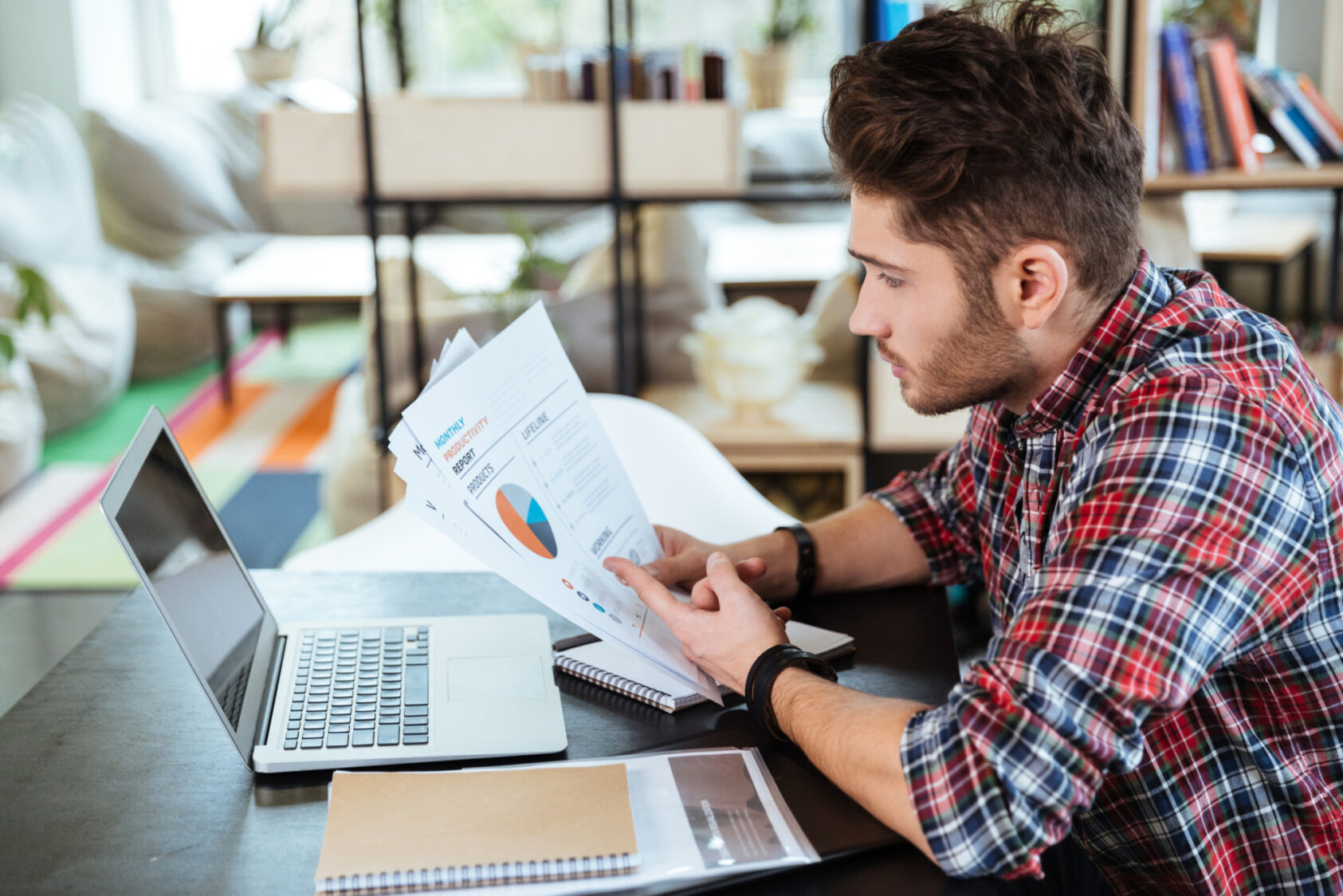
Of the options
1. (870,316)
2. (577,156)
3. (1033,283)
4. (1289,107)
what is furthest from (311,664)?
(1289,107)

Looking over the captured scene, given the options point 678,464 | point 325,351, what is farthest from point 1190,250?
point 325,351

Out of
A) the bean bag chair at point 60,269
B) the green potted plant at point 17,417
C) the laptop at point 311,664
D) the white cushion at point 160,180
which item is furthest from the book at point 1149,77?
the white cushion at point 160,180

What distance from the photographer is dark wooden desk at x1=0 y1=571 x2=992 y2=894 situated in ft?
2.45

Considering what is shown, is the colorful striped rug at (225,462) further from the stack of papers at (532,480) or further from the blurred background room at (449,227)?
the stack of papers at (532,480)

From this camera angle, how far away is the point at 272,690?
959 millimetres

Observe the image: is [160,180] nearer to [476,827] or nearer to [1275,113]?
[1275,113]

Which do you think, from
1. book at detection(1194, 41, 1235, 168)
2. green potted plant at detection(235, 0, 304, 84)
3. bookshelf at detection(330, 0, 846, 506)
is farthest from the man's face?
green potted plant at detection(235, 0, 304, 84)

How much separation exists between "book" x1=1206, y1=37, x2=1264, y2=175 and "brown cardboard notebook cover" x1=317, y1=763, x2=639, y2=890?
2.08 metres

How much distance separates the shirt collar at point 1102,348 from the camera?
0.95m

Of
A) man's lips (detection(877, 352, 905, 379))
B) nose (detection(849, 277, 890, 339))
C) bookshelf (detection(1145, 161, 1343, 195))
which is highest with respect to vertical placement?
bookshelf (detection(1145, 161, 1343, 195))

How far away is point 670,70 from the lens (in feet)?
7.74

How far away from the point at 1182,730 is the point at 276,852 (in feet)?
2.07

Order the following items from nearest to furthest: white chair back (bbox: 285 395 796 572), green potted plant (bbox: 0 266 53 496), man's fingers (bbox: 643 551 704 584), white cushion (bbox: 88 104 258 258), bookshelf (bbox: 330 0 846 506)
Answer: man's fingers (bbox: 643 551 704 584), white chair back (bbox: 285 395 796 572), bookshelf (bbox: 330 0 846 506), green potted plant (bbox: 0 266 53 496), white cushion (bbox: 88 104 258 258)

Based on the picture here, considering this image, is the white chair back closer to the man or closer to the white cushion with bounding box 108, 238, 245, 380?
the man
